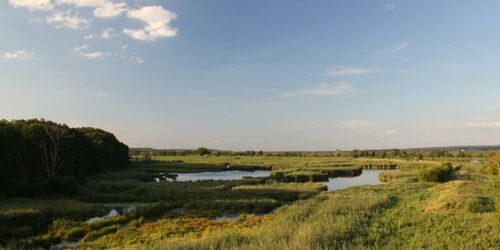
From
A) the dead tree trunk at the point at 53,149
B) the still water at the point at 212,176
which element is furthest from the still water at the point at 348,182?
the dead tree trunk at the point at 53,149

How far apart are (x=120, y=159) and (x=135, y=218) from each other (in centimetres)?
7283

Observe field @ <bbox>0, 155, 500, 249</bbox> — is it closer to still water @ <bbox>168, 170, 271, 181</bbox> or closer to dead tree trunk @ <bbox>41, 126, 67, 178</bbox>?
dead tree trunk @ <bbox>41, 126, 67, 178</bbox>

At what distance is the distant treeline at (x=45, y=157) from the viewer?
47.2 m

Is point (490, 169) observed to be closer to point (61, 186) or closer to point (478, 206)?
point (478, 206)

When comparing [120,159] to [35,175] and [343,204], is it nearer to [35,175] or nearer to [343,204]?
[35,175]

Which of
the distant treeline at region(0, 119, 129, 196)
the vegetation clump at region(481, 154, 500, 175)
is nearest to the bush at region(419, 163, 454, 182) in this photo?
the vegetation clump at region(481, 154, 500, 175)

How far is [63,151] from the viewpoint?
70000 millimetres

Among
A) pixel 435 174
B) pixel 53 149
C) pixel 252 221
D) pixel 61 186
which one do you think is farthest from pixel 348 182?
pixel 53 149

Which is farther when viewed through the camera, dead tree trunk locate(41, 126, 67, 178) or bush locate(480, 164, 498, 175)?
bush locate(480, 164, 498, 175)

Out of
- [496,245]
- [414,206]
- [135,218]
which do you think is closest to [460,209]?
[414,206]

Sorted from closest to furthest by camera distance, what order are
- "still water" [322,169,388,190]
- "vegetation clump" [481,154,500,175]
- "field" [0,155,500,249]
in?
"field" [0,155,500,249]
"still water" [322,169,388,190]
"vegetation clump" [481,154,500,175]

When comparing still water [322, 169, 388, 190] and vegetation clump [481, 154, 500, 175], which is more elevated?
vegetation clump [481, 154, 500, 175]

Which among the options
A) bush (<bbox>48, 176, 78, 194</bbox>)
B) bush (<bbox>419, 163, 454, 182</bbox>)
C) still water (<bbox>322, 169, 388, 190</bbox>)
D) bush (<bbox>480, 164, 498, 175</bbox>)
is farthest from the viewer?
bush (<bbox>480, 164, 498, 175</bbox>)

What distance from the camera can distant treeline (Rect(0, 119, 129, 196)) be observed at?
4722cm
